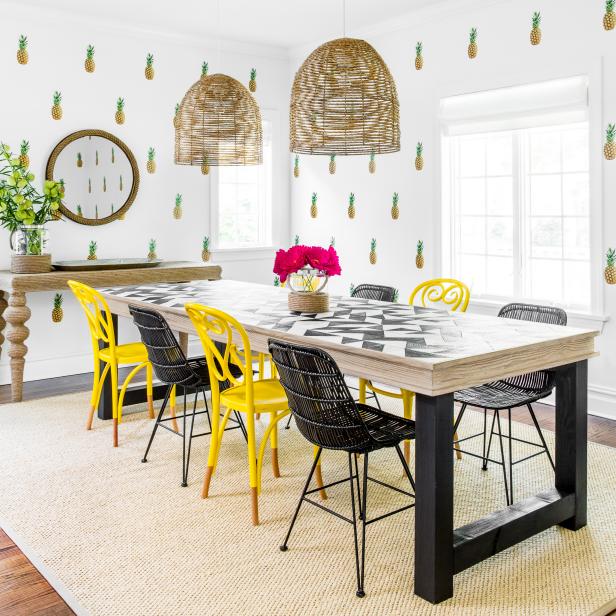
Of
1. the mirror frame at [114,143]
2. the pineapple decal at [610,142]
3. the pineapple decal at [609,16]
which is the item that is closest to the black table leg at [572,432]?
the pineapple decal at [610,142]

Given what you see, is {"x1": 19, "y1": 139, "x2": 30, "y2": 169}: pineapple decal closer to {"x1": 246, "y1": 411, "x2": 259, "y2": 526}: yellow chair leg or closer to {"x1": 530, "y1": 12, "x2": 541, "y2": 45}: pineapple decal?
{"x1": 246, "y1": 411, "x2": 259, "y2": 526}: yellow chair leg

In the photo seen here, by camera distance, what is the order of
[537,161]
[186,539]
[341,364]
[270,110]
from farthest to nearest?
[270,110] < [537,161] < [186,539] < [341,364]

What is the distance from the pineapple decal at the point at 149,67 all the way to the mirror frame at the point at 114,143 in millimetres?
589

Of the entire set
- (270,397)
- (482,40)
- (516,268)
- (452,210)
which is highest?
(482,40)

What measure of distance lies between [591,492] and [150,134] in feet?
13.9

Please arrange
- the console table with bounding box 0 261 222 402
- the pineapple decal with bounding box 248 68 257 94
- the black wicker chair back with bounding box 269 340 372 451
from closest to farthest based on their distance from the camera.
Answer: the black wicker chair back with bounding box 269 340 372 451
the console table with bounding box 0 261 222 402
the pineapple decal with bounding box 248 68 257 94

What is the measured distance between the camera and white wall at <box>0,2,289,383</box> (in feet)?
16.7

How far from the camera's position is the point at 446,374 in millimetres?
2170

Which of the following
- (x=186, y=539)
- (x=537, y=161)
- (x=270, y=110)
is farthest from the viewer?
(x=270, y=110)

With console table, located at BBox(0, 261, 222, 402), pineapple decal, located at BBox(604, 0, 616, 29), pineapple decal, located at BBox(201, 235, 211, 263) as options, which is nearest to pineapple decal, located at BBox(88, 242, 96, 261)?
console table, located at BBox(0, 261, 222, 402)

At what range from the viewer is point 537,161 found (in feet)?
15.0

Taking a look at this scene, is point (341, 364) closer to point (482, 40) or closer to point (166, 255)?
point (482, 40)

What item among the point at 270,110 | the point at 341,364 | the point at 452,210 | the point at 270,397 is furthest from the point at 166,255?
the point at 341,364

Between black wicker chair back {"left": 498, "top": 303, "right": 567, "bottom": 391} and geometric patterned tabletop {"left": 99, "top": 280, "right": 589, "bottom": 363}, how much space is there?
0.93 ft
